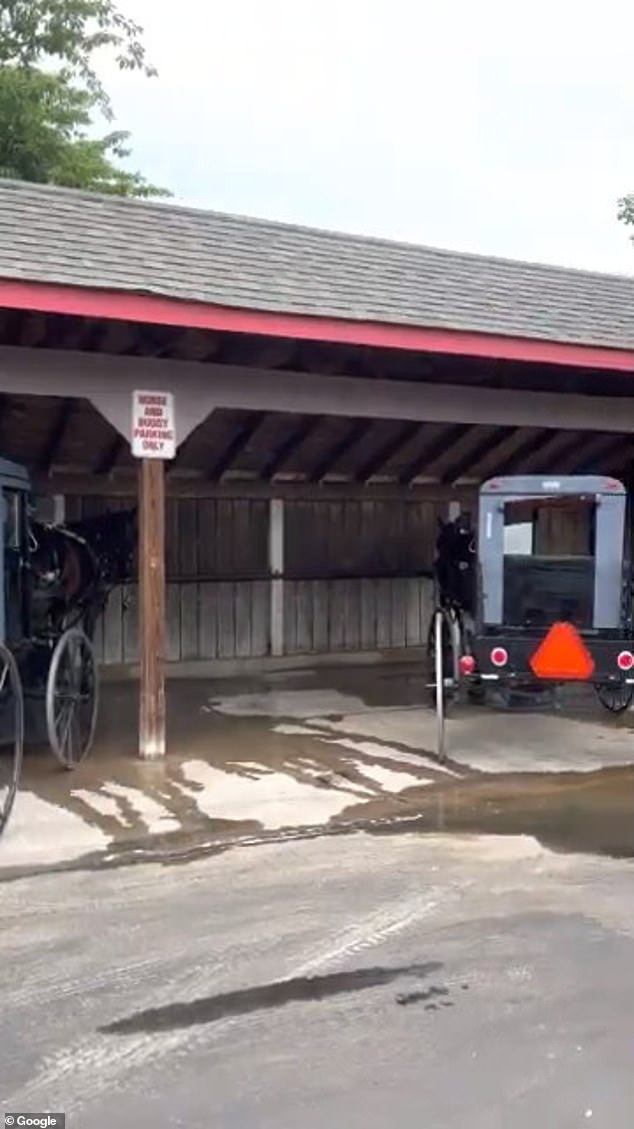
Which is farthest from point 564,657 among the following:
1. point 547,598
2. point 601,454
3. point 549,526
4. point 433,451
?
point 601,454

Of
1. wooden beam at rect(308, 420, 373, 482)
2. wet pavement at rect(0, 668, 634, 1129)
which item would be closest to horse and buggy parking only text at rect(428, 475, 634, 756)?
wet pavement at rect(0, 668, 634, 1129)

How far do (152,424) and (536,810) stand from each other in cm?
382

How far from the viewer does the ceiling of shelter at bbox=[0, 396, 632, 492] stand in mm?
12328

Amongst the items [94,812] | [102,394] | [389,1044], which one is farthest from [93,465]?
[389,1044]

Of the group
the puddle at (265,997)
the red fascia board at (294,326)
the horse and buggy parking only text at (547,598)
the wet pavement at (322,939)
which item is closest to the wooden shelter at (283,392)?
the red fascia board at (294,326)

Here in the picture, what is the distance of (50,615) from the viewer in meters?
9.08

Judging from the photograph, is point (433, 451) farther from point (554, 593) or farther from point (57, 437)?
point (554, 593)

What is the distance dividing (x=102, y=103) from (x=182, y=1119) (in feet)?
85.9

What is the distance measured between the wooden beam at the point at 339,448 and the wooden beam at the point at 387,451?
16.9 inches

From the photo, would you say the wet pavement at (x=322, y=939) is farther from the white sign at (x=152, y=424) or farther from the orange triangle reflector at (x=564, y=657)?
the white sign at (x=152, y=424)

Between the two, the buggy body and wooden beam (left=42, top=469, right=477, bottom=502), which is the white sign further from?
wooden beam (left=42, top=469, right=477, bottom=502)

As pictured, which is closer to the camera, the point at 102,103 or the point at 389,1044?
the point at 389,1044

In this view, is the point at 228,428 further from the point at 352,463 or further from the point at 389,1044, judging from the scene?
the point at 389,1044

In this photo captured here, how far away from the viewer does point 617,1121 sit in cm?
332
